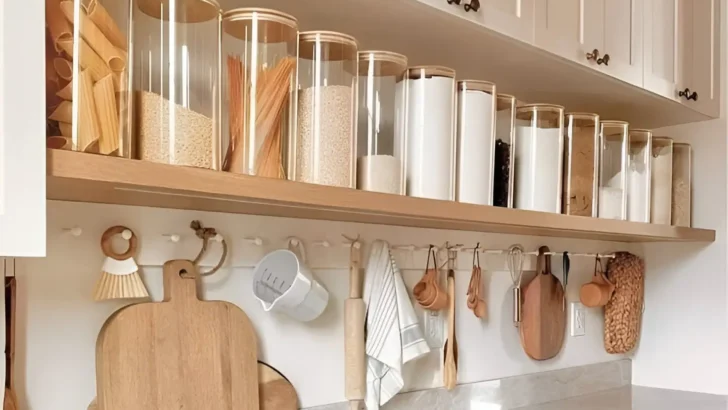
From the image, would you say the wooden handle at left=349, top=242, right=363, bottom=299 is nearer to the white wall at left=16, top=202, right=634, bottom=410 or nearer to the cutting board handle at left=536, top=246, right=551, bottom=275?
the white wall at left=16, top=202, right=634, bottom=410

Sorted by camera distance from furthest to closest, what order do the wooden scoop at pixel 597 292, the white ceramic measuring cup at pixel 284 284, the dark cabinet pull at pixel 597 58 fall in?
the wooden scoop at pixel 597 292 → the dark cabinet pull at pixel 597 58 → the white ceramic measuring cup at pixel 284 284

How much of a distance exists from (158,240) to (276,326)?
1.06 ft

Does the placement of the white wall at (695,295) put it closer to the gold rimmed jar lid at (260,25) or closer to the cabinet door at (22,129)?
the gold rimmed jar lid at (260,25)

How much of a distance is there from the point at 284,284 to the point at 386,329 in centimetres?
30

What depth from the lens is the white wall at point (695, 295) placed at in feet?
7.45

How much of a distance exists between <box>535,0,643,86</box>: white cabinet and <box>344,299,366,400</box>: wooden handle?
2.40ft

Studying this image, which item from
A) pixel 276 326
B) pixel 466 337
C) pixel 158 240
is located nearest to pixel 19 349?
pixel 158 240

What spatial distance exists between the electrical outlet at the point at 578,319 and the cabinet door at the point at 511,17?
1061 millimetres

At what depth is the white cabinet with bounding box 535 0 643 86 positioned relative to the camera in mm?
1610

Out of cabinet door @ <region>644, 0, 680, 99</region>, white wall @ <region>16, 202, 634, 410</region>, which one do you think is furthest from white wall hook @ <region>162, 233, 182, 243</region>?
cabinet door @ <region>644, 0, 680, 99</region>

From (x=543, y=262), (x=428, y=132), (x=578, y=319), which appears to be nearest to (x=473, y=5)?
(x=428, y=132)

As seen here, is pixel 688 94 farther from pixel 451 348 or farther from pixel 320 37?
pixel 320 37

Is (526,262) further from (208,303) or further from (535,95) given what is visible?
(208,303)

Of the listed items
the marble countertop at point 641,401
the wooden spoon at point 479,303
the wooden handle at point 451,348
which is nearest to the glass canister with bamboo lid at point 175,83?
the wooden handle at point 451,348
